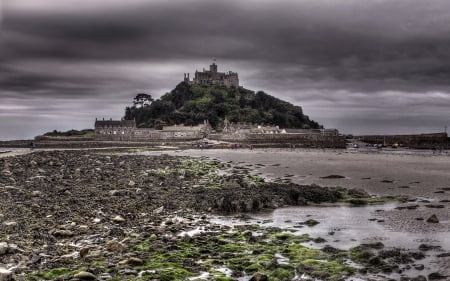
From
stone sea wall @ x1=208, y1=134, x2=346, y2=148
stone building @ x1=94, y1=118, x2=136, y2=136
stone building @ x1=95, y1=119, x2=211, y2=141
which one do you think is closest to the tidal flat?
stone sea wall @ x1=208, y1=134, x2=346, y2=148

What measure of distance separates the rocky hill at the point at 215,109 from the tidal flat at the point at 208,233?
130552 millimetres

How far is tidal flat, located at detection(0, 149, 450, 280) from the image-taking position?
33.2 ft

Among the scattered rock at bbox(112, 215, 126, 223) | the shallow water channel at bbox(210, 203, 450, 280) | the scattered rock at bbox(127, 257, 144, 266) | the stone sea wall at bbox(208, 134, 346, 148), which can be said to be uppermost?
the stone sea wall at bbox(208, 134, 346, 148)

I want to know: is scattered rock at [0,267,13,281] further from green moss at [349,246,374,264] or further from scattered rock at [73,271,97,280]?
green moss at [349,246,374,264]

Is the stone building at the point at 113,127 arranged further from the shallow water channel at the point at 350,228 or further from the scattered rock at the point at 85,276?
the scattered rock at the point at 85,276

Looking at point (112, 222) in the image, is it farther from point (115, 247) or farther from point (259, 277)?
point (259, 277)

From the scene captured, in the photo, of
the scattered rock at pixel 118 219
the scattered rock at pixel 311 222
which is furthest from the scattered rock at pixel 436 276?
the scattered rock at pixel 118 219

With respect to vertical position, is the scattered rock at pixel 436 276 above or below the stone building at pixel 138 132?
below

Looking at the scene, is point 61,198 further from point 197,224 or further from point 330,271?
point 330,271

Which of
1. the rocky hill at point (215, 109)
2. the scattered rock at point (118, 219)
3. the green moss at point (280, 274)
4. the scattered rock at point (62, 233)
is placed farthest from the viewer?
the rocky hill at point (215, 109)

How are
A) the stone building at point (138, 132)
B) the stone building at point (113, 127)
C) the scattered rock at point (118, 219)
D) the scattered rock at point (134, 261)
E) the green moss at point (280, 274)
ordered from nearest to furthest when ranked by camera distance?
1. the green moss at point (280, 274)
2. the scattered rock at point (134, 261)
3. the scattered rock at point (118, 219)
4. the stone building at point (138, 132)
5. the stone building at point (113, 127)

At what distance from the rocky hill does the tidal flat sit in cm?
13055

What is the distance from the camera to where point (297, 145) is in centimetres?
11625

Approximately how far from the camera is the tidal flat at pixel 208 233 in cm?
1013
